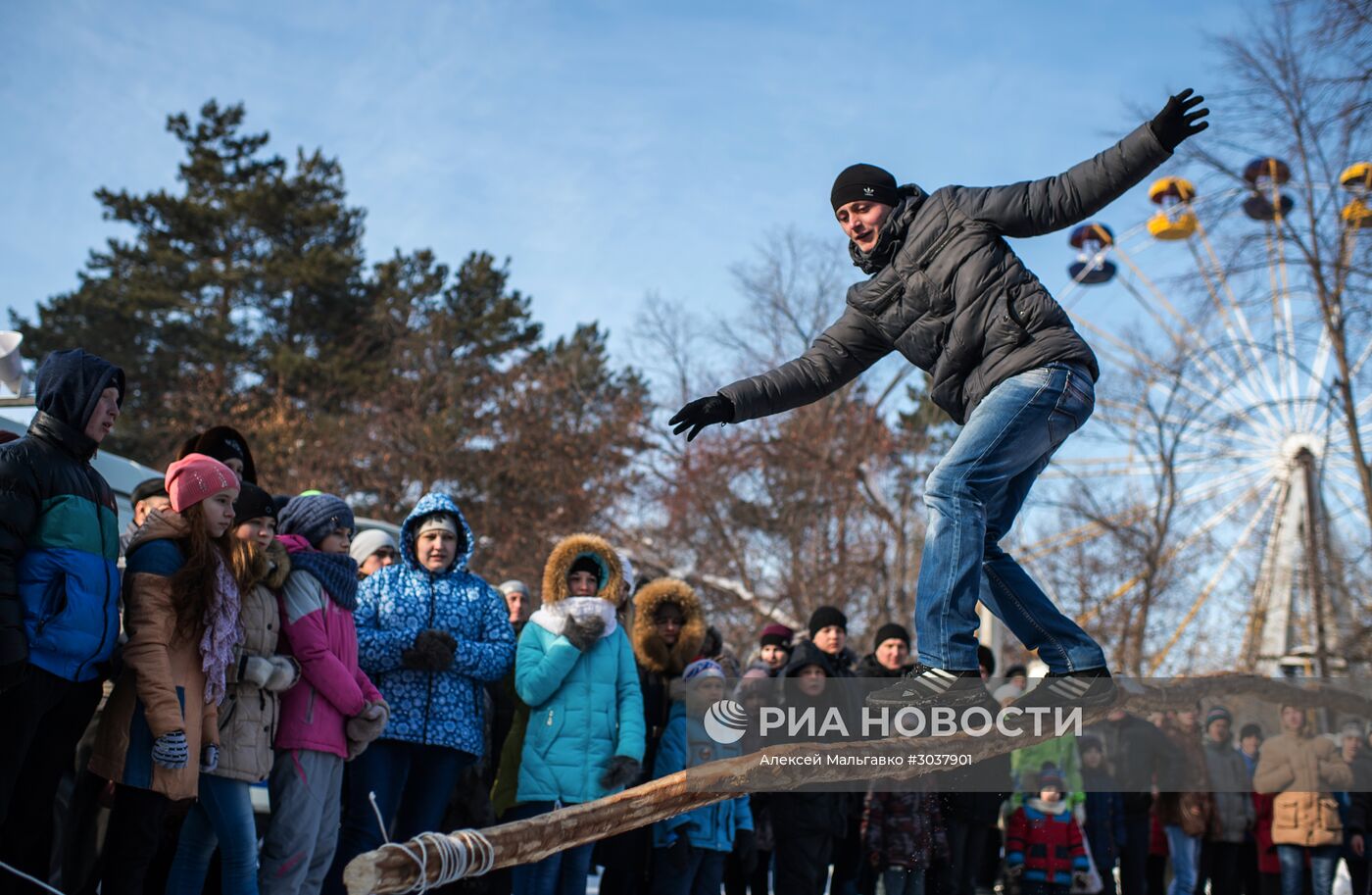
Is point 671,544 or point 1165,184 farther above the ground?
point 1165,184

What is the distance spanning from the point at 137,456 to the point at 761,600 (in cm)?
1836

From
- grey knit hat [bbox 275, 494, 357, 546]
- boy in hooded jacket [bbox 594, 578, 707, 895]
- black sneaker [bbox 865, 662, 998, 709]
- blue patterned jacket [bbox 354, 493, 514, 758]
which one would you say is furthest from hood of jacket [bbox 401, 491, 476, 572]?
black sneaker [bbox 865, 662, 998, 709]

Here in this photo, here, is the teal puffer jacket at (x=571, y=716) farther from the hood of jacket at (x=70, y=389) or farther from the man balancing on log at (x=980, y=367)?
the hood of jacket at (x=70, y=389)

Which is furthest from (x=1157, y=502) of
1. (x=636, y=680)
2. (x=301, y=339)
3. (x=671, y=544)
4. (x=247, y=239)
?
(x=247, y=239)

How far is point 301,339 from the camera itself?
36.2 meters

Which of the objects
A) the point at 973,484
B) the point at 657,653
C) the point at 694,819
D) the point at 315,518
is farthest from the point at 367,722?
the point at 973,484

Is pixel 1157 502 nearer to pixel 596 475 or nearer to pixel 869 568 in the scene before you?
pixel 869 568

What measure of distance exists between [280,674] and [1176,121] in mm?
4010

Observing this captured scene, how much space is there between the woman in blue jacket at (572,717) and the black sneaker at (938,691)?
7.53 feet

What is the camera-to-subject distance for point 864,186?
4578 millimetres

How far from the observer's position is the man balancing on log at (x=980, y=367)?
426cm

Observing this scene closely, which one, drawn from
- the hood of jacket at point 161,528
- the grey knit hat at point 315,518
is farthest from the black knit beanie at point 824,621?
the hood of jacket at point 161,528

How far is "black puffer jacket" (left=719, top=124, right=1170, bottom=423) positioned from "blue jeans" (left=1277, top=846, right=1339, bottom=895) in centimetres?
742

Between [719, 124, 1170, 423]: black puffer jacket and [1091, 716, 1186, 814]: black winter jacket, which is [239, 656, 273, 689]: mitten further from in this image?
[1091, 716, 1186, 814]: black winter jacket
